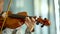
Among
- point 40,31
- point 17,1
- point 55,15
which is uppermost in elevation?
point 17,1

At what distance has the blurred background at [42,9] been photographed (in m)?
0.92

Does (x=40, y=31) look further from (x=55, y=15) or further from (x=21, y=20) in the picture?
(x=21, y=20)

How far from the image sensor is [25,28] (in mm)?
877

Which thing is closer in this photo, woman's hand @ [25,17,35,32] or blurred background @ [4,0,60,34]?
woman's hand @ [25,17,35,32]

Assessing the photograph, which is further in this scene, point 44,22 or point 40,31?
point 40,31

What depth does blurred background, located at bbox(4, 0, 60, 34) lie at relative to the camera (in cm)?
92

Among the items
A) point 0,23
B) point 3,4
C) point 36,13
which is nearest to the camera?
point 0,23

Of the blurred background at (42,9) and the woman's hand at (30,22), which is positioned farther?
the blurred background at (42,9)

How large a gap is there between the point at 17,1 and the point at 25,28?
18 centimetres

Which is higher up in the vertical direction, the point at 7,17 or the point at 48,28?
the point at 7,17

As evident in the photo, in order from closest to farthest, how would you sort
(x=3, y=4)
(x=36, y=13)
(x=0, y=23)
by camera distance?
(x=0, y=23), (x=3, y=4), (x=36, y=13)

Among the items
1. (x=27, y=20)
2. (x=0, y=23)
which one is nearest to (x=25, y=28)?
(x=27, y=20)

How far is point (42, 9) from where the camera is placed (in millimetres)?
1029

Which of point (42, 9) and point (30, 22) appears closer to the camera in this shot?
point (30, 22)
